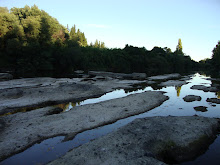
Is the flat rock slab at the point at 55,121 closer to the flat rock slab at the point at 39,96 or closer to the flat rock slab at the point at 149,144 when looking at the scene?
the flat rock slab at the point at 149,144

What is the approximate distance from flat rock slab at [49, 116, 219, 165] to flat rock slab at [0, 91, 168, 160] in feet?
6.03

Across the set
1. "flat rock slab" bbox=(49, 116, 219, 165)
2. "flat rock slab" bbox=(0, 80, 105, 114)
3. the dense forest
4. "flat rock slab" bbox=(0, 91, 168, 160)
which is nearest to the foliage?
the dense forest

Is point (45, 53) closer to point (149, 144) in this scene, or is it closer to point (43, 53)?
point (43, 53)

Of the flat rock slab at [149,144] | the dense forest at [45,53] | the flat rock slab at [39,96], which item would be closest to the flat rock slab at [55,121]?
the flat rock slab at [149,144]

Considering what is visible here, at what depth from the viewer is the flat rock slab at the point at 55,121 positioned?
6.38 m

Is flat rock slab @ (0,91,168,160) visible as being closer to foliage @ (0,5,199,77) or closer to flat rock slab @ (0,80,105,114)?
flat rock slab @ (0,80,105,114)

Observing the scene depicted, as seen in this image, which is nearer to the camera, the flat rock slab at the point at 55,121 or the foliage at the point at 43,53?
the flat rock slab at the point at 55,121

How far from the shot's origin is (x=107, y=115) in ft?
30.3

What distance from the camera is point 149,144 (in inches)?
226

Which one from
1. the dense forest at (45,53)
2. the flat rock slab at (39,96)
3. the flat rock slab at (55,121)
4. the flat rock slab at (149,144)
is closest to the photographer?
the flat rock slab at (149,144)

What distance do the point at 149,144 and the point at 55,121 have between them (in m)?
4.94

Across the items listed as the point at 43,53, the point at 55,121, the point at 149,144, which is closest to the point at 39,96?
the point at 55,121

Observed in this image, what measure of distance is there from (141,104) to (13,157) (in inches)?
323

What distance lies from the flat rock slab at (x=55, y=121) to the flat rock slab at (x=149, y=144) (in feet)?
6.03
